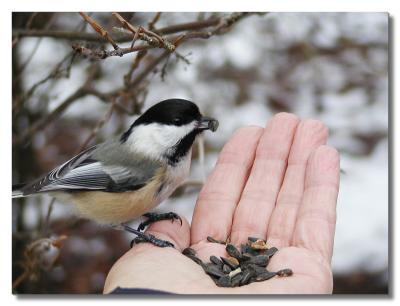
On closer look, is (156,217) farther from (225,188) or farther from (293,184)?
(293,184)

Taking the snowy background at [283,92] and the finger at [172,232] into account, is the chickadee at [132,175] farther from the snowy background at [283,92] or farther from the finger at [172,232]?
the snowy background at [283,92]

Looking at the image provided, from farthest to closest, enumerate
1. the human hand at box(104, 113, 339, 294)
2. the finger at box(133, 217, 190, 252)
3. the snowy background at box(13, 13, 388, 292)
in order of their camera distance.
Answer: the snowy background at box(13, 13, 388, 292) < the finger at box(133, 217, 190, 252) < the human hand at box(104, 113, 339, 294)

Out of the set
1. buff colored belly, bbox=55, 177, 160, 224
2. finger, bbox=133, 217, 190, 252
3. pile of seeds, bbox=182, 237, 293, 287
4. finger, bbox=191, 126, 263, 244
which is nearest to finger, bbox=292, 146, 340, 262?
pile of seeds, bbox=182, 237, 293, 287

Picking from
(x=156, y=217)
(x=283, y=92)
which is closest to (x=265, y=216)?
(x=156, y=217)

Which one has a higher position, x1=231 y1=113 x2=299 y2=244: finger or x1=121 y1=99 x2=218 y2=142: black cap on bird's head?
x1=121 y1=99 x2=218 y2=142: black cap on bird's head

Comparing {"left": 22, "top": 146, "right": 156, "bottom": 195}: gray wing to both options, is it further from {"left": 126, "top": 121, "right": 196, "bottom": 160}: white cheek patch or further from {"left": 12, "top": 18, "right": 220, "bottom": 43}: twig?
Answer: {"left": 12, "top": 18, "right": 220, "bottom": 43}: twig

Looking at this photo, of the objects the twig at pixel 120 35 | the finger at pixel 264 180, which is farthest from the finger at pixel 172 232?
the twig at pixel 120 35

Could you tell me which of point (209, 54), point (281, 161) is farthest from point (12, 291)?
point (209, 54)
